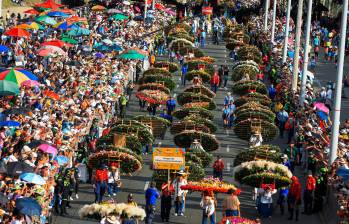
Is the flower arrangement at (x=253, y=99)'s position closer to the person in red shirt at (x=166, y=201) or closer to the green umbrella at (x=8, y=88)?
the green umbrella at (x=8, y=88)

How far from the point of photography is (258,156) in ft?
132

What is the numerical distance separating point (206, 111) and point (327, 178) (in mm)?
10828

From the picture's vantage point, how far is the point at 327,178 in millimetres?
39375

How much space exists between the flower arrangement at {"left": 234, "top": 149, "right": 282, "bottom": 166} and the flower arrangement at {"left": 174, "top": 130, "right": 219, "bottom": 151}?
4.37 metres

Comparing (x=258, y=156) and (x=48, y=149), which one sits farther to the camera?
(x=258, y=156)

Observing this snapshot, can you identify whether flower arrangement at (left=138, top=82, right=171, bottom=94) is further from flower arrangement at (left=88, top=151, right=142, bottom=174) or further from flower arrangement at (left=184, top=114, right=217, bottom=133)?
flower arrangement at (left=88, top=151, right=142, bottom=174)

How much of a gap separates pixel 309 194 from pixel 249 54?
31512 millimetres

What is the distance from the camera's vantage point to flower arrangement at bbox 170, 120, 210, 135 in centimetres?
4616

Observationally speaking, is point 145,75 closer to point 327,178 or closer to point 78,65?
point 78,65

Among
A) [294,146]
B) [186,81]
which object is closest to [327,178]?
[294,146]

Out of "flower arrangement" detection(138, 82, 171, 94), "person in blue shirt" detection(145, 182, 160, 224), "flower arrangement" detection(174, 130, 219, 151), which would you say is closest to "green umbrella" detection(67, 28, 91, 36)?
"flower arrangement" detection(138, 82, 171, 94)

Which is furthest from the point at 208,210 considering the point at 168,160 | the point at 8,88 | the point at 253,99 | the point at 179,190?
the point at 253,99

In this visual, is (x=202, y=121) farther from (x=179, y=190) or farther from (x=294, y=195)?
(x=179, y=190)

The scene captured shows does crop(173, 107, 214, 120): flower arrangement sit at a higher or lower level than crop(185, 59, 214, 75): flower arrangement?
lower
